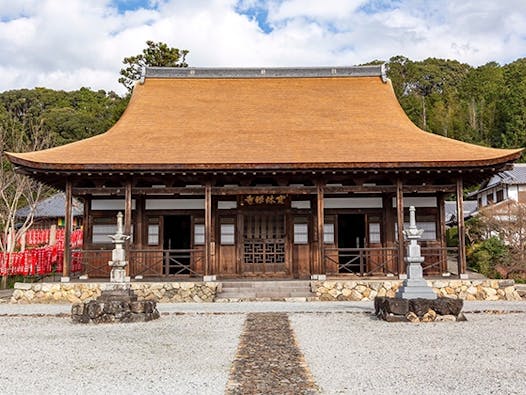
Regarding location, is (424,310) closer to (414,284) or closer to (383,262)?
(414,284)

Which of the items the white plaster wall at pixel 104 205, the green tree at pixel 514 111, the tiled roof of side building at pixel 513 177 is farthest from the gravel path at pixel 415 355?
the green tree at pixel 514 111

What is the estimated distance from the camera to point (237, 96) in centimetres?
1723

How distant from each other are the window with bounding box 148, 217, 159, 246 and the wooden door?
2524 mm

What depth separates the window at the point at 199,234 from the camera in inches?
550

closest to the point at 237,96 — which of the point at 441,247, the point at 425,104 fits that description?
the point at 441,247

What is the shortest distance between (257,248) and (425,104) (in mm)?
40064

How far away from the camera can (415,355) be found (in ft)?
19.2

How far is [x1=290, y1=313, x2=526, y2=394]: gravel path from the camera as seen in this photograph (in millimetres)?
4598

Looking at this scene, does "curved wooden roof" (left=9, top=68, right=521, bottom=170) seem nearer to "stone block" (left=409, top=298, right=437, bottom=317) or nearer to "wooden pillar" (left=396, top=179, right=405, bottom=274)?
"wooden pillar" (left=396, top=179, right=405, bottom=274)

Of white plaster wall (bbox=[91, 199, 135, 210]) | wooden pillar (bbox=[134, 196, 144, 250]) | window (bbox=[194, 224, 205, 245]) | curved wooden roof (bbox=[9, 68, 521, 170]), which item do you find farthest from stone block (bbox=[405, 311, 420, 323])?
white plaster wall (bbox=[91, 199, 135, 210])

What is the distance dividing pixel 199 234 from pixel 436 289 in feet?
21.6

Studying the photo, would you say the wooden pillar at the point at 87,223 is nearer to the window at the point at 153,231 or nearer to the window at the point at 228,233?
the window at the point at 153,231

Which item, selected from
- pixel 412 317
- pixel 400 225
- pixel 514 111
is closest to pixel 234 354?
pixel 412 317

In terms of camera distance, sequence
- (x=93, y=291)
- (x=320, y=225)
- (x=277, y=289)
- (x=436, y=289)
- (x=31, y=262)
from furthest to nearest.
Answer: (x=31, y=262) < (x=320, y=225) < (x=277, y=289) < (x=93, y=291) < (x=436, y=289)
